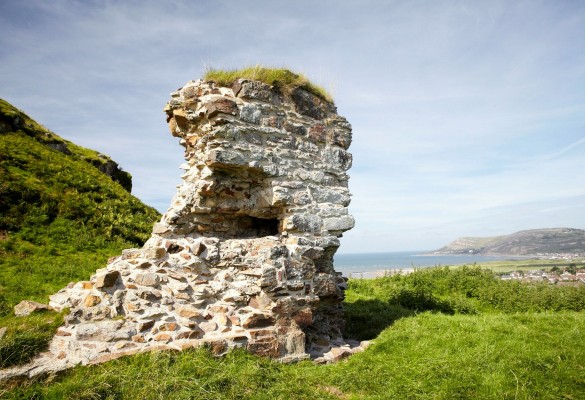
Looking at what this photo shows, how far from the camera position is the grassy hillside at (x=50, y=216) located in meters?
9.08

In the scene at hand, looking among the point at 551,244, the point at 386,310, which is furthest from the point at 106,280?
the point at 551,244

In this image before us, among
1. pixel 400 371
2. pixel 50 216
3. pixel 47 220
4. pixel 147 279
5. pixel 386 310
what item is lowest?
pixel 400 371

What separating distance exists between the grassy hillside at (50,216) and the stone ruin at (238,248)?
3.55m

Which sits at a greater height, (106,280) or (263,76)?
(263,76)

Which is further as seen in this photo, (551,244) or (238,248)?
(551,244)

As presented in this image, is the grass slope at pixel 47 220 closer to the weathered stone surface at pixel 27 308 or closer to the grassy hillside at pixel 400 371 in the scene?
the weathered stone surface at pixel 27 308

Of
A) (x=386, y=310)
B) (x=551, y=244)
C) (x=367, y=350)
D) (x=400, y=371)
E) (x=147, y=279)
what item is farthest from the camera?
(x=551, y=244)

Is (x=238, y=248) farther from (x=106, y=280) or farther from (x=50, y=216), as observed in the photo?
(x=50, y=216)

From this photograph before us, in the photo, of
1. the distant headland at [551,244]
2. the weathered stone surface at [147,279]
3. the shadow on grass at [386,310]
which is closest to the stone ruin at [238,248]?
the weathered stone surface at [147,279]

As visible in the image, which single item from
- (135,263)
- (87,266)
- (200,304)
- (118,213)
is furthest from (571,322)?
(118,213)

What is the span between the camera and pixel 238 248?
5.84 m

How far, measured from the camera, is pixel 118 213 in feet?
48.6

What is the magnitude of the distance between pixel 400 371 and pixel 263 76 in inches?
208

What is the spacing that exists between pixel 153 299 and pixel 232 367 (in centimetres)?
152
